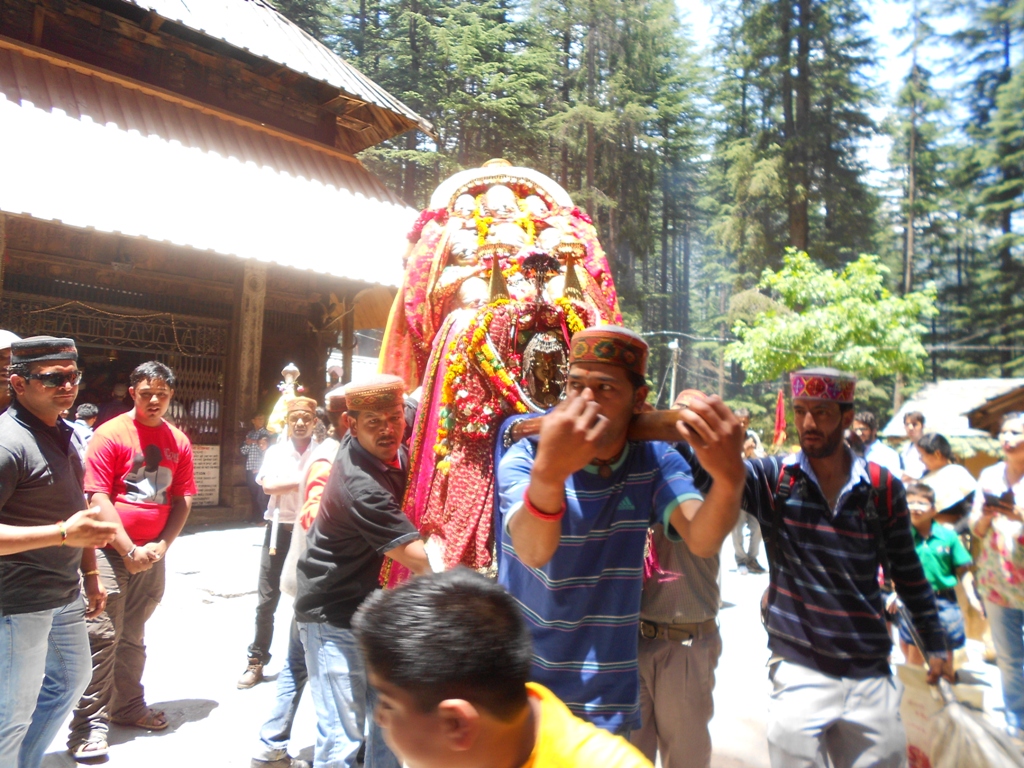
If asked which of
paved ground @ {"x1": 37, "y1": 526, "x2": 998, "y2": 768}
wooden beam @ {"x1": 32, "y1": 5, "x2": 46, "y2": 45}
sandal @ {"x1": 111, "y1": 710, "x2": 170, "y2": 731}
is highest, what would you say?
wooden beam @ {"x1": 32, "y1": 5, "x2": 46, "y2": 45}

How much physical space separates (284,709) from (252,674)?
141 centimetres

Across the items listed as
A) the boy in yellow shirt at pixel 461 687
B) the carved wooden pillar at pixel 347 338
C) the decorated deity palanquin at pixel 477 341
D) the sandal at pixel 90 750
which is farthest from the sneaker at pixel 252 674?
the carved wooden pillar at pixel 347 338

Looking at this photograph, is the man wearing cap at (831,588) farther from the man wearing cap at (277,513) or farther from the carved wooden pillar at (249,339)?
the carved wooden pillar at (249,339)

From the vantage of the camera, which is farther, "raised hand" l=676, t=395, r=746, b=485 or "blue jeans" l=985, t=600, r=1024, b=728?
"blue jeans" l=985, t=600, r=1024, b=728

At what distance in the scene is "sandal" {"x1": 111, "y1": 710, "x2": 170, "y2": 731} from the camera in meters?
4.40

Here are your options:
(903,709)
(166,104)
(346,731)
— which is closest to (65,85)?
(166,104)

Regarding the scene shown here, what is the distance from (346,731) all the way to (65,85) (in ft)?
28.6

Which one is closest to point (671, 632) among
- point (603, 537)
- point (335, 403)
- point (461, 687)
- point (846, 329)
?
point (603, 537)

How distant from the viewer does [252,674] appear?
510cm

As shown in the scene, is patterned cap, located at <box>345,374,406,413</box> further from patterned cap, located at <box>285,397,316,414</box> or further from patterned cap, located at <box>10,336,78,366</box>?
patterned cap, located at <box>285,397,316,414</box>

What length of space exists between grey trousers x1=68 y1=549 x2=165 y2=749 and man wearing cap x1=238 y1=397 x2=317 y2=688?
726 millimetres

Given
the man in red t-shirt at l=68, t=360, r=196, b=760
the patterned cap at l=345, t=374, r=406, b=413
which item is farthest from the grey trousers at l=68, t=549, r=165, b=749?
the patterned cap at l=345, t=374, r=406, b=413

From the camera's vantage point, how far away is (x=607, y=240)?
80.7 ft

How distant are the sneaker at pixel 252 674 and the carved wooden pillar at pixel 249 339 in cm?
616
